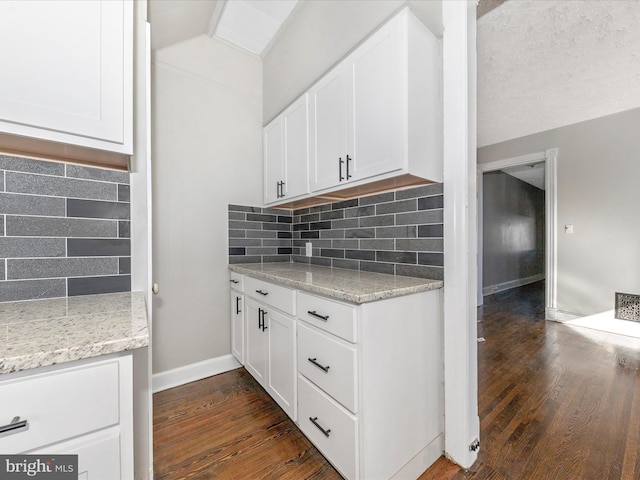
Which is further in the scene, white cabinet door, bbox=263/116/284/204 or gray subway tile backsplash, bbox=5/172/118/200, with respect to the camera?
white cabinet door, bbox=263/116/284/204

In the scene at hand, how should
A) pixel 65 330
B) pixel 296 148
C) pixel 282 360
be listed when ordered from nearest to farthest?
pixel 65 330
pixel 282 360
pixel 296 148

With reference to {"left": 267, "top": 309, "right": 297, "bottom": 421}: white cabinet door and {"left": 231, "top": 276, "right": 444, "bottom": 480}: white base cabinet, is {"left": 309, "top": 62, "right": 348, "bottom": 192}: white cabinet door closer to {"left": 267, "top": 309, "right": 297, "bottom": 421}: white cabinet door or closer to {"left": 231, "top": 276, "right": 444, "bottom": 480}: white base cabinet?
{"left": 231, "top": 276, "right": 444, "bottom": 480}: white base cabinet

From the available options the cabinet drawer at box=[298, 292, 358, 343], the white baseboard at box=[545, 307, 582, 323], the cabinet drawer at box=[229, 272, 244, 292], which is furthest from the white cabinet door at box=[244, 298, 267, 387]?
the white baseboard at box=[545, 307, 582, 323]

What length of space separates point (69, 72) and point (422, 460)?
208cm

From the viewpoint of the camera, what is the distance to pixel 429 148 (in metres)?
1.33

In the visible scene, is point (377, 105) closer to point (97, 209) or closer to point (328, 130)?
point (328, 130)

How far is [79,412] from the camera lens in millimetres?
546

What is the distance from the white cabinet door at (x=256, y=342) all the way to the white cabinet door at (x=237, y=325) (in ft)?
0.31

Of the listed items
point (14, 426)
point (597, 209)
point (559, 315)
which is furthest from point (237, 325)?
point (597, 209)

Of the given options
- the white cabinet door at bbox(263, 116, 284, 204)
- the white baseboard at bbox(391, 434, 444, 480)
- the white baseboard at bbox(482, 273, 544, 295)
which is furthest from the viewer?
the white baseboard at bbox(482, 273, 544, 295)

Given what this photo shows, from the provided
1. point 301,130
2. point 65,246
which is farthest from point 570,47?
point 65,246

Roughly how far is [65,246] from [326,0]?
2.14 m

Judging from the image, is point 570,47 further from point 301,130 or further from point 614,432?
point 614,432

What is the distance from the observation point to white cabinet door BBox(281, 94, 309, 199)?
6.23 feet
